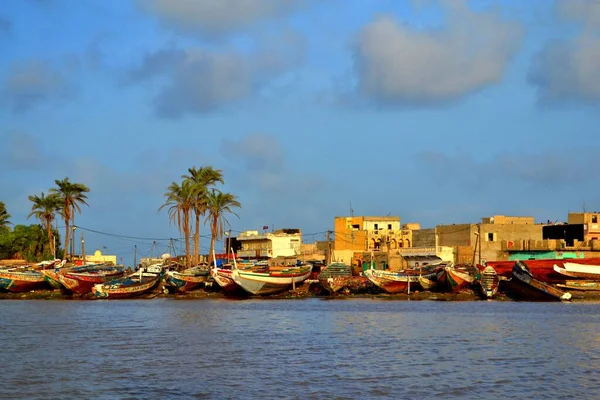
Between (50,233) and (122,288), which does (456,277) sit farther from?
(50,233)

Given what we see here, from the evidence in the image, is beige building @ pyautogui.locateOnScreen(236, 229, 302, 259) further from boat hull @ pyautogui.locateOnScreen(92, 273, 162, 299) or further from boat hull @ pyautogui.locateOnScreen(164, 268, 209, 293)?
boat hull @ pyautogui.locateOnScreen(92, 273, 162, 299)

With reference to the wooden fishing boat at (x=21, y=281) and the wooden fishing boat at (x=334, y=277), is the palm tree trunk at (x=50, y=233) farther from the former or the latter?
the wooden fishing boat at (x=334, y=277)

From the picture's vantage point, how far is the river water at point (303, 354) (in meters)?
23.2

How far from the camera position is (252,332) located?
3875 cm

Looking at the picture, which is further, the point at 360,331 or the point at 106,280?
the point at 106,280

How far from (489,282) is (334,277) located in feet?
44.0

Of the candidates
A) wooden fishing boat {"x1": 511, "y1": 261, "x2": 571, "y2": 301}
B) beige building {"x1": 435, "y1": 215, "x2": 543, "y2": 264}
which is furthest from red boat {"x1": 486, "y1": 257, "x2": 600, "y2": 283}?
beige building {"x1": 435, "y1": 215, "x2": 543, "y2": 264}

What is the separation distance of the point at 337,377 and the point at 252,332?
13939mm

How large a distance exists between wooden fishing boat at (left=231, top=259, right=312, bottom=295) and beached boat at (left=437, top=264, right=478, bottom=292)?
40.5 ft

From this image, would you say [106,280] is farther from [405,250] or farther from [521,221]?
[521,221]

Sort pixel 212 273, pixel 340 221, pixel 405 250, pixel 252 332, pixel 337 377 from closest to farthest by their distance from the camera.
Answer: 1. pixel 337 377
2. pixel 252 332
3. pixel 212 273
4. pixel 405 250
5. pixel 340 221

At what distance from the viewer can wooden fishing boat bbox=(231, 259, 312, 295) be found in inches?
2650

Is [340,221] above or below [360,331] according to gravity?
above

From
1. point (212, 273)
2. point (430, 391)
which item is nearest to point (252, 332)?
point (430, 391)
